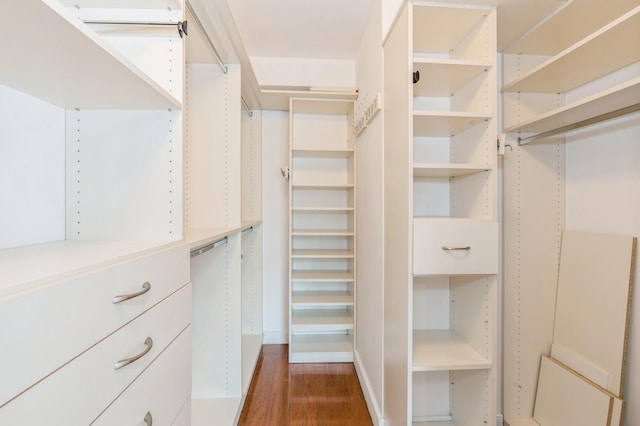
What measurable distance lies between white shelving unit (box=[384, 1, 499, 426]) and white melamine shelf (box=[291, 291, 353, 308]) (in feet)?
2.92

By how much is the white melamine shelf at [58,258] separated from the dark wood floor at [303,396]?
4.87 feet

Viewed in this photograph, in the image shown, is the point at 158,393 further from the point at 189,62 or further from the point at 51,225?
the point at 189,62

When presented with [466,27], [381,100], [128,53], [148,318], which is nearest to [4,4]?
[128,53]

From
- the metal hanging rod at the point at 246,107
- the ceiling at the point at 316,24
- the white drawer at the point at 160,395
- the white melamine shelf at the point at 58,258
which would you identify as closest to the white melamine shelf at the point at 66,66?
the white melamine shelf at the point at 58,258

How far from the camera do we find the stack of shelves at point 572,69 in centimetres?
114

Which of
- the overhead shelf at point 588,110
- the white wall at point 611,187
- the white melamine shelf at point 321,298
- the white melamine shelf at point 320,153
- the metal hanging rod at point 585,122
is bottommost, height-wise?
the white melamine shelf at point 321,298

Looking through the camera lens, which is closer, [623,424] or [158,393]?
[158,393]

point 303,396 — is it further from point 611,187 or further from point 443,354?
point 611,187

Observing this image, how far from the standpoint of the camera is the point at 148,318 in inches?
30.3

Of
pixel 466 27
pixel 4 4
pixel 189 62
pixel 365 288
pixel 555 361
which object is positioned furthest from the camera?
pixel 365 288

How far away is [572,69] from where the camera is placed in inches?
55.6

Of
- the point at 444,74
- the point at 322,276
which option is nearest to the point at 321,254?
the point at 322,276

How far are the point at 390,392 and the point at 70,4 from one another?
6.89ft

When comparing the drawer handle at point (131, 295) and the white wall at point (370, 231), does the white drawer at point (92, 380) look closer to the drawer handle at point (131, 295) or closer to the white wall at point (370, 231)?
the drawer handle at point (131, 295)
